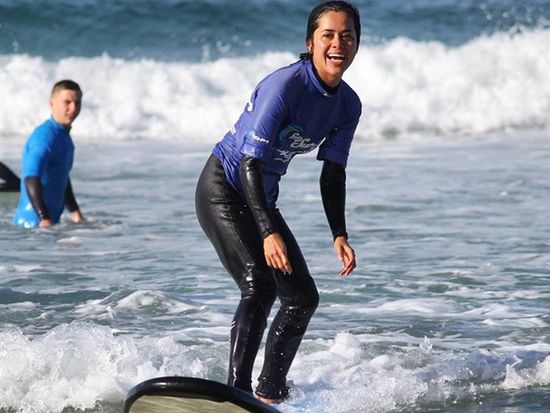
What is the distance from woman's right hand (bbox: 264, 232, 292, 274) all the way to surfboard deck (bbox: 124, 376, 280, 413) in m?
0.53

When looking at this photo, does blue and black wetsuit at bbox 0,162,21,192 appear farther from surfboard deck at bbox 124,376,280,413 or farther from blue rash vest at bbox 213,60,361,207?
surfboard deck at bbox 124,376,280,413

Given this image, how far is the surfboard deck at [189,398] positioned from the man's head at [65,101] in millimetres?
5378

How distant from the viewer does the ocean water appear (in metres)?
5.82

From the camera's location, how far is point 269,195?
5.14 meters

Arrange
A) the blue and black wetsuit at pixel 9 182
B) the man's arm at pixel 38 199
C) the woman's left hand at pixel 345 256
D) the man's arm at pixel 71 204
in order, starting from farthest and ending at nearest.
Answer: the blue and black wetsuit at pixel 9 182, the man's arm at pixel 71 204, the man's arm at pixel 38 199, the woman's left hand at pixel 345 256

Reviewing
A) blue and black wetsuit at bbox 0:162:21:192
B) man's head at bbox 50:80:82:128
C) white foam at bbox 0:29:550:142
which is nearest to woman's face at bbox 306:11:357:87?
man's head at bbox 50:80:82:128

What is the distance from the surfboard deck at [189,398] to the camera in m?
4.37

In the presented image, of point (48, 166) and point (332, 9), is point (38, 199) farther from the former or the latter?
point (332, 9)

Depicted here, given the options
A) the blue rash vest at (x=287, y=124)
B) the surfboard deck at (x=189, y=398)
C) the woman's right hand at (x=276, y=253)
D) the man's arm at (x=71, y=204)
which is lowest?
the surfboard deck at (x=189, y=398)

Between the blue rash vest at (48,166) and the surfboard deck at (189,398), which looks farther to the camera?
the blue rash vest at (48,166)

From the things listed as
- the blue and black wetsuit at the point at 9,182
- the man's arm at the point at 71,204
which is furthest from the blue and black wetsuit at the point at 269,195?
the blue and black wetsuit at the point at 9,182

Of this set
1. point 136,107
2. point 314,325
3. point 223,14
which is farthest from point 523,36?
point 314,325

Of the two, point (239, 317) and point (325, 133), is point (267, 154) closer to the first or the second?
point (325, 133)

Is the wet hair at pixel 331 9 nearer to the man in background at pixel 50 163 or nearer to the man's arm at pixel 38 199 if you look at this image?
the man in background at pixel 50 163
